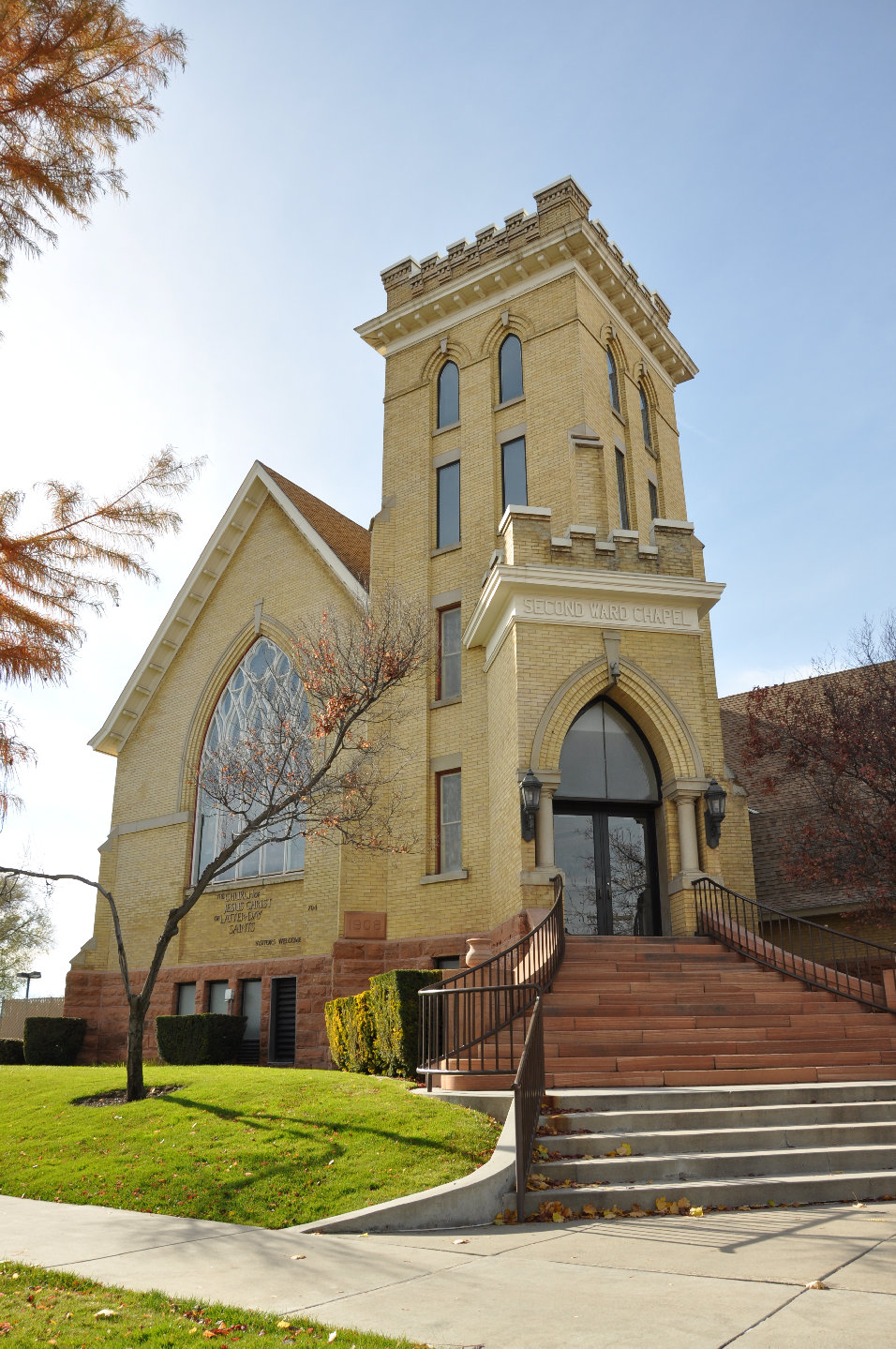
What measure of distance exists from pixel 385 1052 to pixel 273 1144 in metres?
4.86

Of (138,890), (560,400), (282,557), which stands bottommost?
(138,890)

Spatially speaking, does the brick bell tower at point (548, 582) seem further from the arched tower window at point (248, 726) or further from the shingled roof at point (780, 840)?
the arched tower window at point (248, 726)

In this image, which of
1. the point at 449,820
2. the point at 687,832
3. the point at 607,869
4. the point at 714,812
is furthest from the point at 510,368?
the point at 607,869

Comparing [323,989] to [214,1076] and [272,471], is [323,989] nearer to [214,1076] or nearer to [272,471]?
[214,1076]

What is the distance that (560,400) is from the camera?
2091 centimetres

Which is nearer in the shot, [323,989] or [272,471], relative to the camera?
[323,989]

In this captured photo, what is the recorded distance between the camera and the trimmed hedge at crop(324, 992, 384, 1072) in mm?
14500

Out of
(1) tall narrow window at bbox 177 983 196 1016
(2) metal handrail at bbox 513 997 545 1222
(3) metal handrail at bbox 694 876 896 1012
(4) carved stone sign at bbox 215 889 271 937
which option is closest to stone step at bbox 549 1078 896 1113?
(2) metal handrail at bbox 513 997 545 1222

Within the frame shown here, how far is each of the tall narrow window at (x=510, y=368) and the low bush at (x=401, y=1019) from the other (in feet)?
42.7

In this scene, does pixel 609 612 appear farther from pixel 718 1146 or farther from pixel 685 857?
pixel 718 1146

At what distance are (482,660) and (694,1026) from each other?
915cm

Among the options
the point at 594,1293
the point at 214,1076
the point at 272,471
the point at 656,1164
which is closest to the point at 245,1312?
the point at 594,1293

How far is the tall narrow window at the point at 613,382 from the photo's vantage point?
22812mm

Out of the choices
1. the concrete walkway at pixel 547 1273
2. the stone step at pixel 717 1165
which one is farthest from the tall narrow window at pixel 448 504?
the concrete walkway at pixel 547 1273
